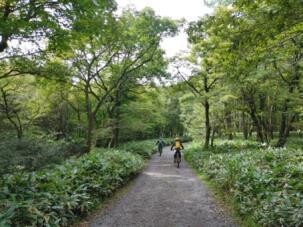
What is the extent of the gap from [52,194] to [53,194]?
2 cm

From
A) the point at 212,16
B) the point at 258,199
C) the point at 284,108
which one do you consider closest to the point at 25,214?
the point at 258,199

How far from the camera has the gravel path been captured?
266 inches

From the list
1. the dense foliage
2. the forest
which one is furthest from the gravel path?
the dense foliage

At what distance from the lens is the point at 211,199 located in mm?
9031

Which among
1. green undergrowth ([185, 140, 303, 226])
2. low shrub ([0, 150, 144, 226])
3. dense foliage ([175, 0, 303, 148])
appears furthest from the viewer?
dense foliage ([175, 0, 303, 148])

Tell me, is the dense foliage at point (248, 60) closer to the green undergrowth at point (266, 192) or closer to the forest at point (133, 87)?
the forest at point (133, 87)

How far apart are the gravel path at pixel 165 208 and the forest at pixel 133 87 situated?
538 mm

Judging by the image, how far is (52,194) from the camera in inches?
254

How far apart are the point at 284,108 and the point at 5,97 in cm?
1941

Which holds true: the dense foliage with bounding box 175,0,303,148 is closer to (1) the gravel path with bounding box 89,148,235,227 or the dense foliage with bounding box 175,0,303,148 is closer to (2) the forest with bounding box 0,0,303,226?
(2) the forest with bounding box 0,0,303,226

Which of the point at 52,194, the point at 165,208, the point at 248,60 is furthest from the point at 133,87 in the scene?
the point at 52,194

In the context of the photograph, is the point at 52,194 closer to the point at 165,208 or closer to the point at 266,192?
the point at 165,208

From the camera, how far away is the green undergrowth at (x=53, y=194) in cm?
527

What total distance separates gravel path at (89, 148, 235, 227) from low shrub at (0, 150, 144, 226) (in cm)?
60
